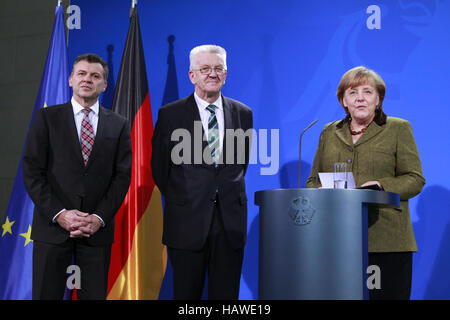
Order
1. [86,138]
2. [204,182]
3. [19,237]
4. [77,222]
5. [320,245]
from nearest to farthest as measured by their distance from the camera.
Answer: [320,245], [77,222], [204,182], [86,138], [19,237]

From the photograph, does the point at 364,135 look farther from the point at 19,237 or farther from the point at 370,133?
the point at 19,237

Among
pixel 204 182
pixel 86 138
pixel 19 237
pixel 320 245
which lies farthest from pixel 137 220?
pixel 320 245

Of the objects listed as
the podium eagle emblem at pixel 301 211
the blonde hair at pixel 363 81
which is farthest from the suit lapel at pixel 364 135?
the podium eagle emblem at pixel 301 211

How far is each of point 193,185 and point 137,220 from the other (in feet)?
3.78

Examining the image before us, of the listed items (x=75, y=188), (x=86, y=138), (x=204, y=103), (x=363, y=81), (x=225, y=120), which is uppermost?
(x=363, y=81)

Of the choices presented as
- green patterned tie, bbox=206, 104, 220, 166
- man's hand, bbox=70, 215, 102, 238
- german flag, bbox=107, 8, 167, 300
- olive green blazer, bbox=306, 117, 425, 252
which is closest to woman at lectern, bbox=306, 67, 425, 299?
olive green blazer, bbox=306, 117, 425, 252

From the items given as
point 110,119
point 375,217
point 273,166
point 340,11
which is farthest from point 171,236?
point 340,11

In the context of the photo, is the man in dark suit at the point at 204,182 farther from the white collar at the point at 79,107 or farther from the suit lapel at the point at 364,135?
the suit lapel at the point at 364,135

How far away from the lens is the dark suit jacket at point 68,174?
2680 millimetres

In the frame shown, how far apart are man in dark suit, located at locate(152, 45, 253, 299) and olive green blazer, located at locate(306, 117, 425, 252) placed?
476 mm

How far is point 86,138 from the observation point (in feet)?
9.32

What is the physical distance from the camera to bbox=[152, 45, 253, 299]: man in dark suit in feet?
8.81

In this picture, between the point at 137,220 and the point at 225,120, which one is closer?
the point at 225,120

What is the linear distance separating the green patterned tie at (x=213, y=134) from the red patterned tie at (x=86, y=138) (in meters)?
0.64
